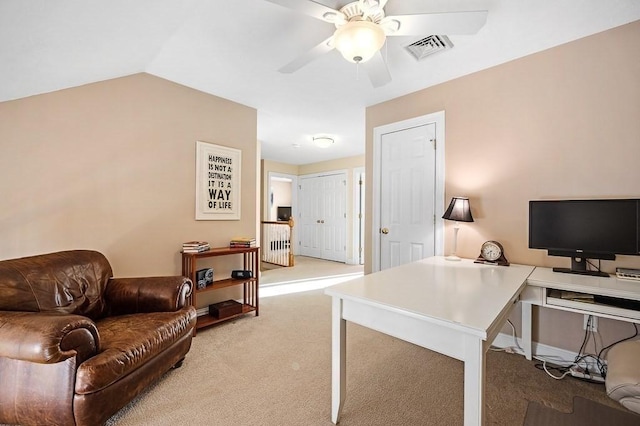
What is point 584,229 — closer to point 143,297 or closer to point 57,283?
point 143,297

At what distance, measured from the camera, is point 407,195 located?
9.84 feet

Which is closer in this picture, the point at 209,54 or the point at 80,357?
the point at 80,357

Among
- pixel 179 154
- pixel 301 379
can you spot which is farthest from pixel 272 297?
pixel 179 154

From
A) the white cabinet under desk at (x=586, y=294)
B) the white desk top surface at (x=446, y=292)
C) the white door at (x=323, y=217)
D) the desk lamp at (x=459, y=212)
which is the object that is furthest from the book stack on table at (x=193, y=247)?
the white door at (x=323, y=217)

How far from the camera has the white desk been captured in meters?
0.99

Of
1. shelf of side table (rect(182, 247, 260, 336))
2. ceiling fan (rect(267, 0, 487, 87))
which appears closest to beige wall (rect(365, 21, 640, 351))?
ceiling fan (rect(267, 0, 487, 87))

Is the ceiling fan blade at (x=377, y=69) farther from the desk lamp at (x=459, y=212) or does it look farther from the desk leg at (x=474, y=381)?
the desk leg at (x=474, y=381)

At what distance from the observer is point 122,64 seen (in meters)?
2.18

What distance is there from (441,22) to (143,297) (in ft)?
8.52

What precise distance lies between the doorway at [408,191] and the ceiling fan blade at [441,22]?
1326 millimetres

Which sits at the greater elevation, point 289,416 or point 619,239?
point 619,239

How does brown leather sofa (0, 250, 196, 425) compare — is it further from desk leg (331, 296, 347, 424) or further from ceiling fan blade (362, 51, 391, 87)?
ceiling fan blade (362, 51, 391, 87)

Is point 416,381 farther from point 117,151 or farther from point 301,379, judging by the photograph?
→ point 117,151

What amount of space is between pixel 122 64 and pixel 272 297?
295 cm
